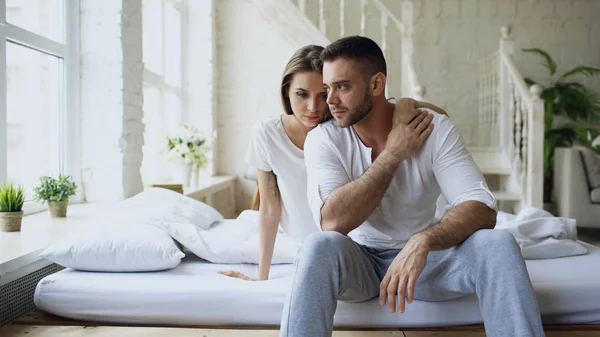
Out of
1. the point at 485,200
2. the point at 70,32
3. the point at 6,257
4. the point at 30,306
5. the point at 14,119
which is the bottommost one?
the point at 30,306

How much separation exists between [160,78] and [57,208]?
2578mm

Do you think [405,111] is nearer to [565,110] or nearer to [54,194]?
[54,194]

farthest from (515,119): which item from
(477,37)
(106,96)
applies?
(106,96)

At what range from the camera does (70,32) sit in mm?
3201

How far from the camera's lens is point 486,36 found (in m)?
6.75

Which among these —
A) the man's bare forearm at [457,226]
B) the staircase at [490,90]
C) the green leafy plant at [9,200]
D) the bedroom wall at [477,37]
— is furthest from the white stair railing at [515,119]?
the green leafy plant at [9,200]

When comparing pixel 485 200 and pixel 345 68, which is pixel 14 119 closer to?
pixel 345 68

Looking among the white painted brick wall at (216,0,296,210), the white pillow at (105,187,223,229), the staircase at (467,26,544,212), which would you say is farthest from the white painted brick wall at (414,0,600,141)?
the white pillow at (105,187,223,229)

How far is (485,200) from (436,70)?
17.5 ft

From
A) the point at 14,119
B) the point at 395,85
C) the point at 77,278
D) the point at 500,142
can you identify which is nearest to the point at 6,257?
the point at 77,278

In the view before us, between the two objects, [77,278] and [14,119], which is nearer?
[77,278]

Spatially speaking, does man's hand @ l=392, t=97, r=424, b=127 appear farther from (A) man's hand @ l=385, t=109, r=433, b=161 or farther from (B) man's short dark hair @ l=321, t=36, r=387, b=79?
(B) man's short dark hair @ l=321, t=36, r=387, b=79

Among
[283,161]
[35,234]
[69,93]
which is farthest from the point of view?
[69,93]

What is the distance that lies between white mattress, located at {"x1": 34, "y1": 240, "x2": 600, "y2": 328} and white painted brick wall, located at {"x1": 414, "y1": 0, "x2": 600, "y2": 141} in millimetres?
5064
